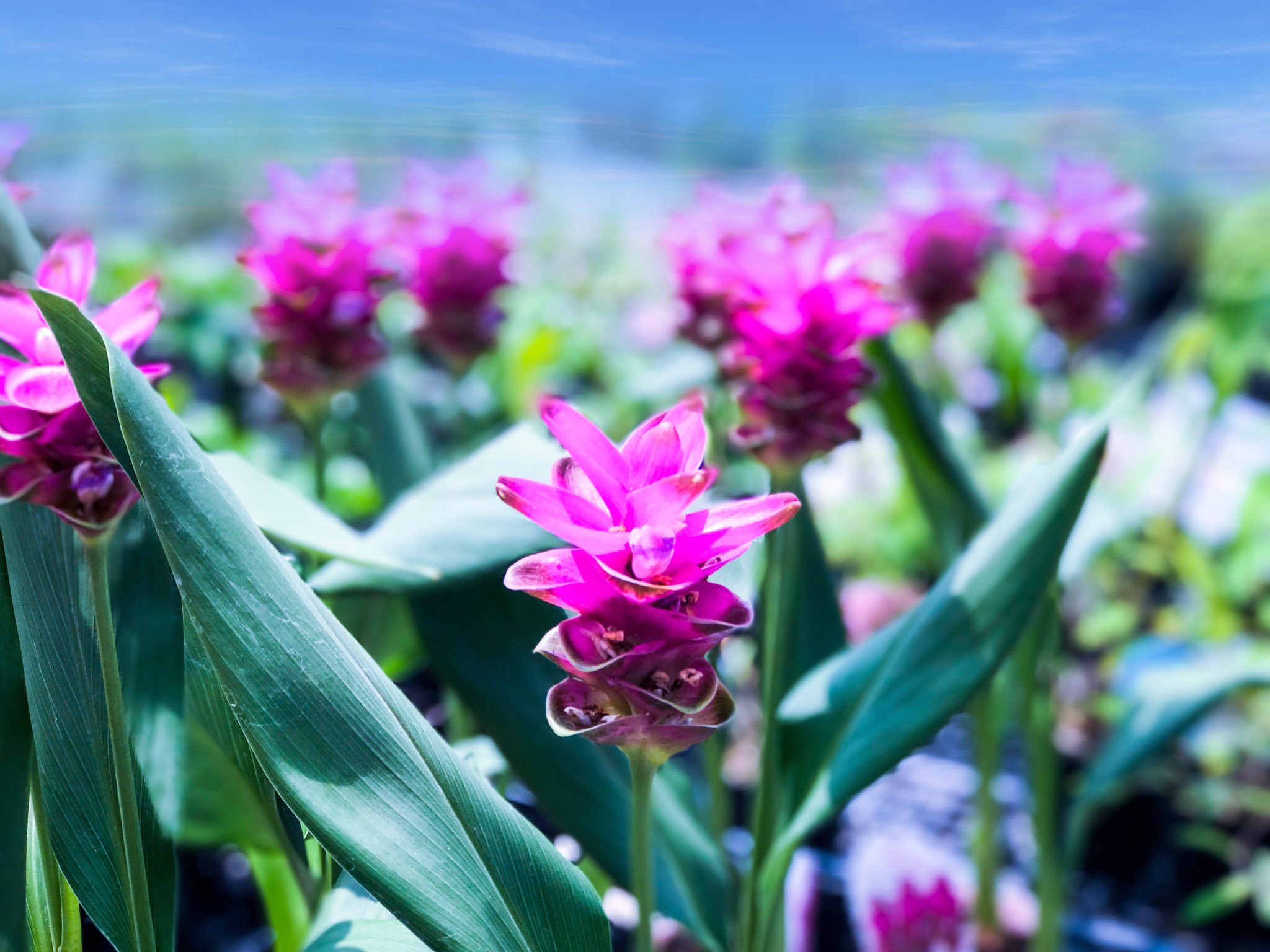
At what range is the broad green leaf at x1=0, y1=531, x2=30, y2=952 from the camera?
0.38m

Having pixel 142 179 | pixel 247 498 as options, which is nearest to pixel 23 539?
pixel 247 498

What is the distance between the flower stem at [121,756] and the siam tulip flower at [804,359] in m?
0.35

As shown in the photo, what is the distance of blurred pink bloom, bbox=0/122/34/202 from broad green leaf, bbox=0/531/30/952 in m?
0.26

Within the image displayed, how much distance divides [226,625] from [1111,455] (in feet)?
4.60

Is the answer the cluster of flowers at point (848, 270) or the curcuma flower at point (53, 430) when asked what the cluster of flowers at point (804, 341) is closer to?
the cluster of flowers at point (848, 270)

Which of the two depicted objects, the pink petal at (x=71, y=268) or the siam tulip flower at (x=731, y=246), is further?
the siam tulip flower at (x=731, y=246)

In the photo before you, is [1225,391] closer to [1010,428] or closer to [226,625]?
[1010,428]

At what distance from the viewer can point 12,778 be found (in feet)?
1.30

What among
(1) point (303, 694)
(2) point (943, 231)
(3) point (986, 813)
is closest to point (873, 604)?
(3) point (986, 813)

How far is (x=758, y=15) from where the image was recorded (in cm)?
46

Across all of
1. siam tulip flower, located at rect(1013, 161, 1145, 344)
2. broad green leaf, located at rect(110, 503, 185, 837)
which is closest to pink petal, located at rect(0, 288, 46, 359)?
broad green leaf, located at rect(110, 503, 185, 837)

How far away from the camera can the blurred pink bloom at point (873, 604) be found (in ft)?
4.32

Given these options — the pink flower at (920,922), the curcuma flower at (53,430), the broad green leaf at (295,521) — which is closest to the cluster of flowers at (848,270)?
the broad green leaf at (295,521)

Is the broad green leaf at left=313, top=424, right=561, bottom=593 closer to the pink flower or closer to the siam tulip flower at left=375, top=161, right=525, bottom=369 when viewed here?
the siam tulip flower at left=375, top=161, right=525, bottom=369
